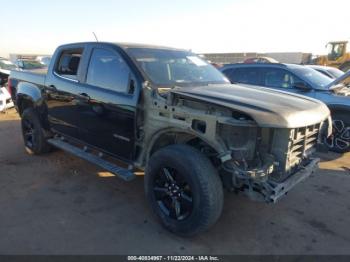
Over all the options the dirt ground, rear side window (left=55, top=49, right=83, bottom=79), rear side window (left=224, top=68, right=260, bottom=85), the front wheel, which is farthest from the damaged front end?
rear side window (left=224, top=68, right=260, bottom=85)

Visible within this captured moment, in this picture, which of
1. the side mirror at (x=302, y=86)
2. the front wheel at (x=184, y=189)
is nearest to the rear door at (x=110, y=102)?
the front wheel at (x=184, y=189)

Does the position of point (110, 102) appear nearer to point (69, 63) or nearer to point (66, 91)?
point (66, 91)

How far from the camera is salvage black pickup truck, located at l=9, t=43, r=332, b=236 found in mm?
2869

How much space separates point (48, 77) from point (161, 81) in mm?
2304

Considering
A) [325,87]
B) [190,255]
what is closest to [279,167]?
[190,255]

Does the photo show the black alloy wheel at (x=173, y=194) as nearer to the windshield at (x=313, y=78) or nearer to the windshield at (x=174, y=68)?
the windshield at (x=174, y=68)

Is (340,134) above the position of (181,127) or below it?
below

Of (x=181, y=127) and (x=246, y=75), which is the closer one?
(x=181, y=127)

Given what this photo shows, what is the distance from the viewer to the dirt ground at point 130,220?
3094 millimetres

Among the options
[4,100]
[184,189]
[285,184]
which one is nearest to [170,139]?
[184,189]

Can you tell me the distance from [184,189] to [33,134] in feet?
11.4

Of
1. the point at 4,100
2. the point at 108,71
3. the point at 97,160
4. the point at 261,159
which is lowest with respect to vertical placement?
the point at 4,100

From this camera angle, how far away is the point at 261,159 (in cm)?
297

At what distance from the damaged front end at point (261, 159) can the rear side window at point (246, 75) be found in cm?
428
